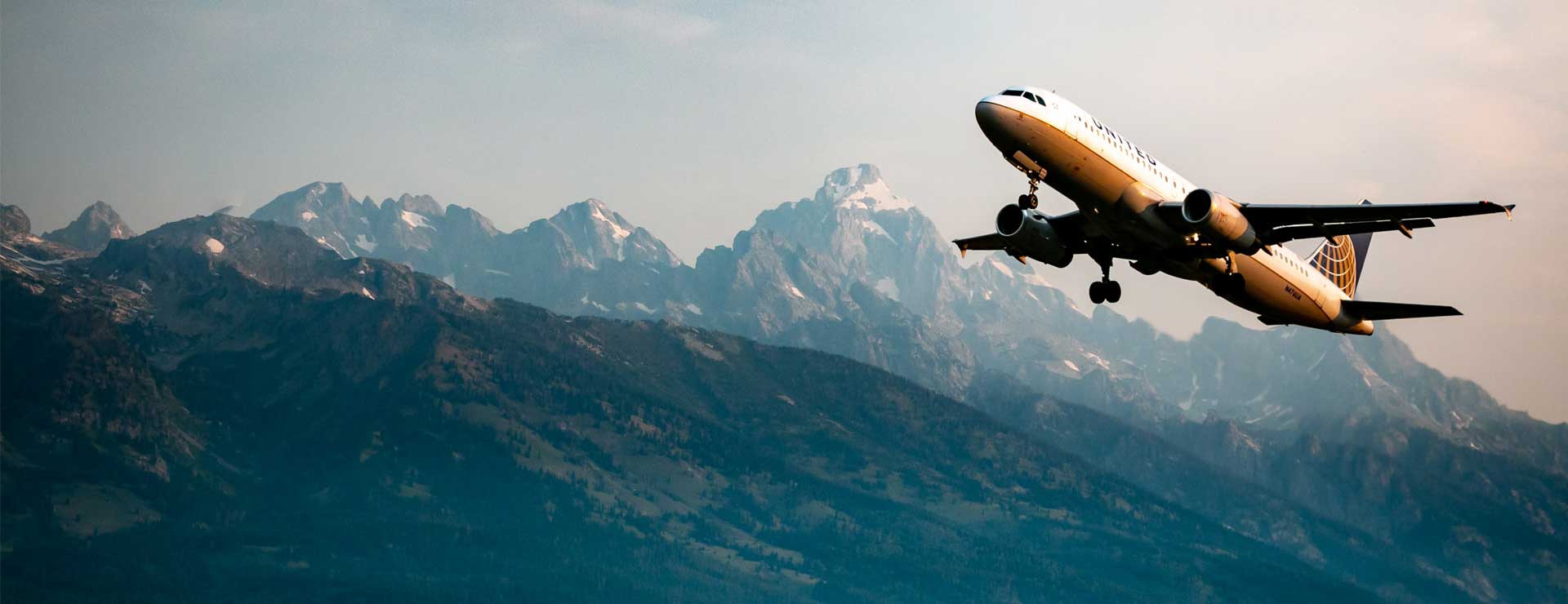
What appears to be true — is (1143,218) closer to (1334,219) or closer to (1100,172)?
(1100,172)

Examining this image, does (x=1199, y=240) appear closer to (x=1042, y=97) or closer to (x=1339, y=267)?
(x=1042, y=97)

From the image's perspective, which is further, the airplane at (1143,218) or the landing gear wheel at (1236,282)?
the landing gear wheel at (1236,282)

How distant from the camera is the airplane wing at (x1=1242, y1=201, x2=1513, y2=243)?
71.2 metres

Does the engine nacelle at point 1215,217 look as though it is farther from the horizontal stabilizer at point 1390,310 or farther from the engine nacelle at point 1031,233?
the horizontal stabilizer at point 1390,310

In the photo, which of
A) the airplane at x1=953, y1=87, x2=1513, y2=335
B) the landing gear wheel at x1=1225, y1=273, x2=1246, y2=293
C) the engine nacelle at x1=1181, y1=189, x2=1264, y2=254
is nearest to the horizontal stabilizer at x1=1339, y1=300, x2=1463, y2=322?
the airplane at x1=953, y1=87, x2=1513, y2=335

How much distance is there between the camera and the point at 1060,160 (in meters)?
69.1

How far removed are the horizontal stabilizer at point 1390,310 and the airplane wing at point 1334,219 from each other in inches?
415

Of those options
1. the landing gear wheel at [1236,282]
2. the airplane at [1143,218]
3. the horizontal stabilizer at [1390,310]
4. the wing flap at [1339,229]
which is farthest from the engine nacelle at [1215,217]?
the horizontal stabilizer at [1390,310]

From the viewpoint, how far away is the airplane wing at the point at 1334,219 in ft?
234

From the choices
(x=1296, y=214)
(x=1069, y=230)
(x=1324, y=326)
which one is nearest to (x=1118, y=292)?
(x=1069, y=230)

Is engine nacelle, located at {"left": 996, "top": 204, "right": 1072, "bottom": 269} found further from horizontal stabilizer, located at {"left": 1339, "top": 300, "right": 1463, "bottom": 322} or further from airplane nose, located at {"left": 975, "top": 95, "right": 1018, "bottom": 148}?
horizontal stabilizer, located at {"left": 1339, "top": 300, "right": 1463, "bottom": 322}

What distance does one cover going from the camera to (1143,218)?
7162cm

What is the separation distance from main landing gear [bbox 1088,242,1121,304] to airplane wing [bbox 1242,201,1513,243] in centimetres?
803

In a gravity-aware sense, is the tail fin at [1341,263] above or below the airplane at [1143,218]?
above
